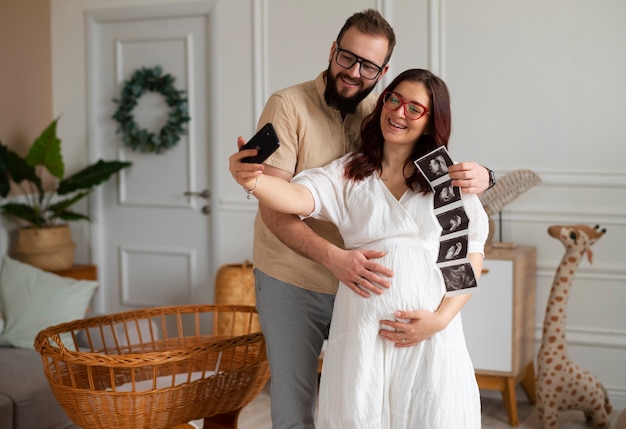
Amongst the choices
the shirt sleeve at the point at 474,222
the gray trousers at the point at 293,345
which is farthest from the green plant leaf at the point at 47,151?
the shirt sleeve at the point at 474,222

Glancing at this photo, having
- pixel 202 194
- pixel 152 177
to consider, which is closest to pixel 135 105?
pixel 152 177

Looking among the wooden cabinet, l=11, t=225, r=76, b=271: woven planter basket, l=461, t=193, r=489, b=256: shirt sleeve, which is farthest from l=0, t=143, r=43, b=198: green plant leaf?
l=461, t=193, r=489, b=256: shirt sleeve

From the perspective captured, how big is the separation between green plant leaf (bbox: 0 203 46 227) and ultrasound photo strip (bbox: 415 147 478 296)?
135 inches

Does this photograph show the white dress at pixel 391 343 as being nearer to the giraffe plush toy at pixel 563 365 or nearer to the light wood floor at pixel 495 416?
the giraffe plush toy at pixel 563 365

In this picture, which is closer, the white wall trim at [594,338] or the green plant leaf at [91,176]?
the white wall trim at [594,338]

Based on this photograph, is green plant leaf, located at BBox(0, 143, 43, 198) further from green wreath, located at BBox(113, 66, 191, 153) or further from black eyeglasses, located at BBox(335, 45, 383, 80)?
black eyeglasses, located at BBox(335, 45, 383, 80)

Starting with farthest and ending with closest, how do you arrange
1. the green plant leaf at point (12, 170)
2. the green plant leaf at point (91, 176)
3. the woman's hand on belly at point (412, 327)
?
the green plant leaf at point (91, 176), the green plant leaf at point (12, 170), the woman's hand on belly at point (412, 327)

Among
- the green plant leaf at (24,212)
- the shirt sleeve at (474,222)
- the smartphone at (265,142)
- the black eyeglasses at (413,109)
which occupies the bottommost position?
the green plant leaf at (24,212)

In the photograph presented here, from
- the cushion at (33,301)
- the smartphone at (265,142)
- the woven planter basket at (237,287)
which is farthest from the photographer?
the woven planter basket at (237,287)

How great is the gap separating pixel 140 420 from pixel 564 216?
8.58 feet

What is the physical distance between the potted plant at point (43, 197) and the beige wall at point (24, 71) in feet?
0.68

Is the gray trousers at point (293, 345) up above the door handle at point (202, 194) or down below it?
below

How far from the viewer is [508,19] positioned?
164 inches

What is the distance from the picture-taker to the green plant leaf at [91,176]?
5.02 meters
